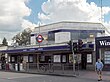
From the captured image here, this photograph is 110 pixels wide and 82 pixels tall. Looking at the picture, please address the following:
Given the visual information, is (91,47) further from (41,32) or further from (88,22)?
(41,32)

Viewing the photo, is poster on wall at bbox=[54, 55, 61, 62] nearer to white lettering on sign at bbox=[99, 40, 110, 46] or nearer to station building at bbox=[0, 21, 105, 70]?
station building at bbox=[0, 21, 105, 70]

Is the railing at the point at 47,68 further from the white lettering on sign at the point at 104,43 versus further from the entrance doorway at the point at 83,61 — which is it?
the white lettering on sign at the point at 104,43

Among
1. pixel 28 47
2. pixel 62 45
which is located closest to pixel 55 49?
pixel 62 45

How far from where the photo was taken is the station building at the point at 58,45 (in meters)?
42.0

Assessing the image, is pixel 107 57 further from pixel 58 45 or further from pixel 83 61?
pixel 58 45

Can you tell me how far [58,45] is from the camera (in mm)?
41750

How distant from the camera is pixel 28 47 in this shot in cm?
4956

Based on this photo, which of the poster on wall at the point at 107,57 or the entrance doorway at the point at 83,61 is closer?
the poster on wall at the point at 107,57

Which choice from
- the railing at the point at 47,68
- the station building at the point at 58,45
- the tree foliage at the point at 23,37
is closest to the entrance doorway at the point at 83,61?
the station building at the point at 58,45

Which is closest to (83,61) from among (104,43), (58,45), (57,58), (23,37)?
(58,45)

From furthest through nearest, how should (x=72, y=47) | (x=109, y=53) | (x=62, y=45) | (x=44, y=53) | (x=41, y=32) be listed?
1. (x=41, y=32)
2. (x=44, y=53)
3. (x=62, y=45)
4. (x=109, y=53)
5. (x=72, y=47)

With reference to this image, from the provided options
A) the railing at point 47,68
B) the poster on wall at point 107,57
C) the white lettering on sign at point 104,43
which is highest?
the white lettering on sign at point 104,43

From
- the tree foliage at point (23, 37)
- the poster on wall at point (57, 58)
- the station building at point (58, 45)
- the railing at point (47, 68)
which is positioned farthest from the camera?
the tree foliage at point (23, 37)

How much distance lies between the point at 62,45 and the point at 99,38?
604 centimetres
